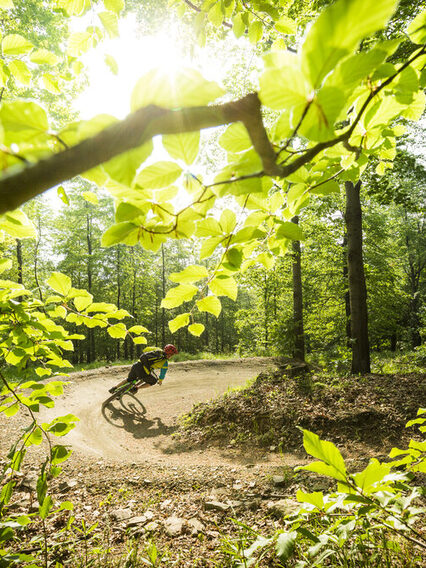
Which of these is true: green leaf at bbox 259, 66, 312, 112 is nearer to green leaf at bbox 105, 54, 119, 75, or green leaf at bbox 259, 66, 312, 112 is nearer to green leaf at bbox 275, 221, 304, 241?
green leaf at bbox 275, 221, 304, 241

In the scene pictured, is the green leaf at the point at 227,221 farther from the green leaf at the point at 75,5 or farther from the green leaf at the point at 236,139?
the green leaf at the point at 75,5

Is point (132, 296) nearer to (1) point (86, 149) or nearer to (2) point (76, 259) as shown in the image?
(2) point (76, 259)

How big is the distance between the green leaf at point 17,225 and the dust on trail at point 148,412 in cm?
457

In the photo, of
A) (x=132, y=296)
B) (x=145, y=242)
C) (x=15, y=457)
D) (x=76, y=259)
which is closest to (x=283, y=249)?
(x=145, y=242)

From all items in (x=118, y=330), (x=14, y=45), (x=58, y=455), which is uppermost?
(x=14, y=45)

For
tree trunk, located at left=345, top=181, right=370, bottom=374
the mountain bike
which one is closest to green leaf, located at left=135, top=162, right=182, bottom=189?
tree trunk, located at left=345, top=181, right=370, bottom=374

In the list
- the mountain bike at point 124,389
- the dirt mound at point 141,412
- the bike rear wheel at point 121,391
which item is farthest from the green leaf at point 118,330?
the bike rear wheel at point 121,391

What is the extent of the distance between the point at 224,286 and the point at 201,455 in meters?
5.18

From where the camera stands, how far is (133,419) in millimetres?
7152

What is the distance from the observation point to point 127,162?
16.7 inches

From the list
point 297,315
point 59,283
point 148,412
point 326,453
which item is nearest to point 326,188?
point 326,453

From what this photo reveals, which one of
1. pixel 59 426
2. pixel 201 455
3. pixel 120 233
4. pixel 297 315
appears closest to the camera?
pixel 120 233

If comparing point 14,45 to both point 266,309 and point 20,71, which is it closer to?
point 20,71

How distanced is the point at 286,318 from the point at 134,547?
389 inches
